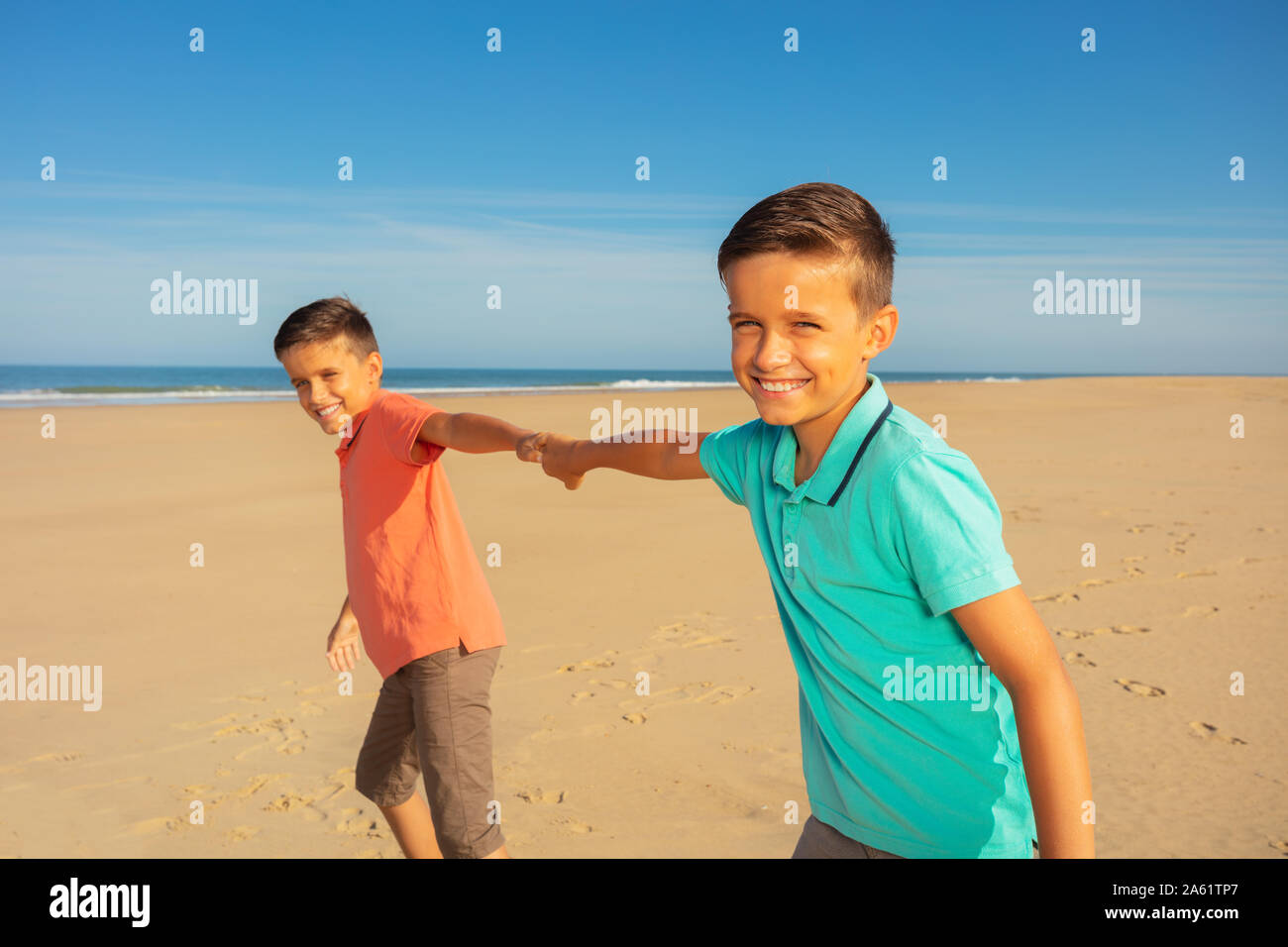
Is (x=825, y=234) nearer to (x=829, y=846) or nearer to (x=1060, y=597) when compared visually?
(x=829, y=846)

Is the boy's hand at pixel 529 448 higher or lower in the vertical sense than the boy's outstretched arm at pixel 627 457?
higher

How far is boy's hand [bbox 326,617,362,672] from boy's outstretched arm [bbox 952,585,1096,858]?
8.24 feet

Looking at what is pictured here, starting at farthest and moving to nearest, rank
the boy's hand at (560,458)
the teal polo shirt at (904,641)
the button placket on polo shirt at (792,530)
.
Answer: the boy's hand at (560,458) → the button placket on polo shirt at (792,530) → the teal polo shirt at (904,641)

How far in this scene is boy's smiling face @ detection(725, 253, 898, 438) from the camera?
1.69 m

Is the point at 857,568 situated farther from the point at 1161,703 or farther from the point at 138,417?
the point at 138,417

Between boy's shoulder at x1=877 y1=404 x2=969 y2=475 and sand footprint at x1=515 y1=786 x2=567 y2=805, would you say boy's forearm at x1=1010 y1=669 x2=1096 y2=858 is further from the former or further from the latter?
sand footprint at x1=515 y1=786 x2=567 y2=805

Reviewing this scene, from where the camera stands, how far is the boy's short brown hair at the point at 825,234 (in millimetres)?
1688

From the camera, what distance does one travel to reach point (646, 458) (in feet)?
7.50

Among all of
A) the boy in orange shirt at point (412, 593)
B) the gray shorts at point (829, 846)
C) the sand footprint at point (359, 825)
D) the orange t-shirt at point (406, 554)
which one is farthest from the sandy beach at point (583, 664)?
the gray shorts at point (829, 846)

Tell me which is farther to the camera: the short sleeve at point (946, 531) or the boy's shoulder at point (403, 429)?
the boy's shoulder at point (403, 429)

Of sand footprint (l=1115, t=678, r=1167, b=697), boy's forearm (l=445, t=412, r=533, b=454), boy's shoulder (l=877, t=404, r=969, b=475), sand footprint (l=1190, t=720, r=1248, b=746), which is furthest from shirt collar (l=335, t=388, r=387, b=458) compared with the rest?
sand footprint (l=1115, t=678, r=1167, b=697)

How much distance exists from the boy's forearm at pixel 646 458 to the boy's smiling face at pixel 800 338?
406 mm

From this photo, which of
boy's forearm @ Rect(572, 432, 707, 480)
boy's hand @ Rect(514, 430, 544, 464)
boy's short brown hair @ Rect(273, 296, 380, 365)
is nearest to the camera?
boy's forearm @ Rect(572, 432, 707, 480)

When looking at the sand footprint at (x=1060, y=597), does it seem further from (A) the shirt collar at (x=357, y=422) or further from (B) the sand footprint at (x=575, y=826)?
(A) the shirt collar at (x=357, y=422)
